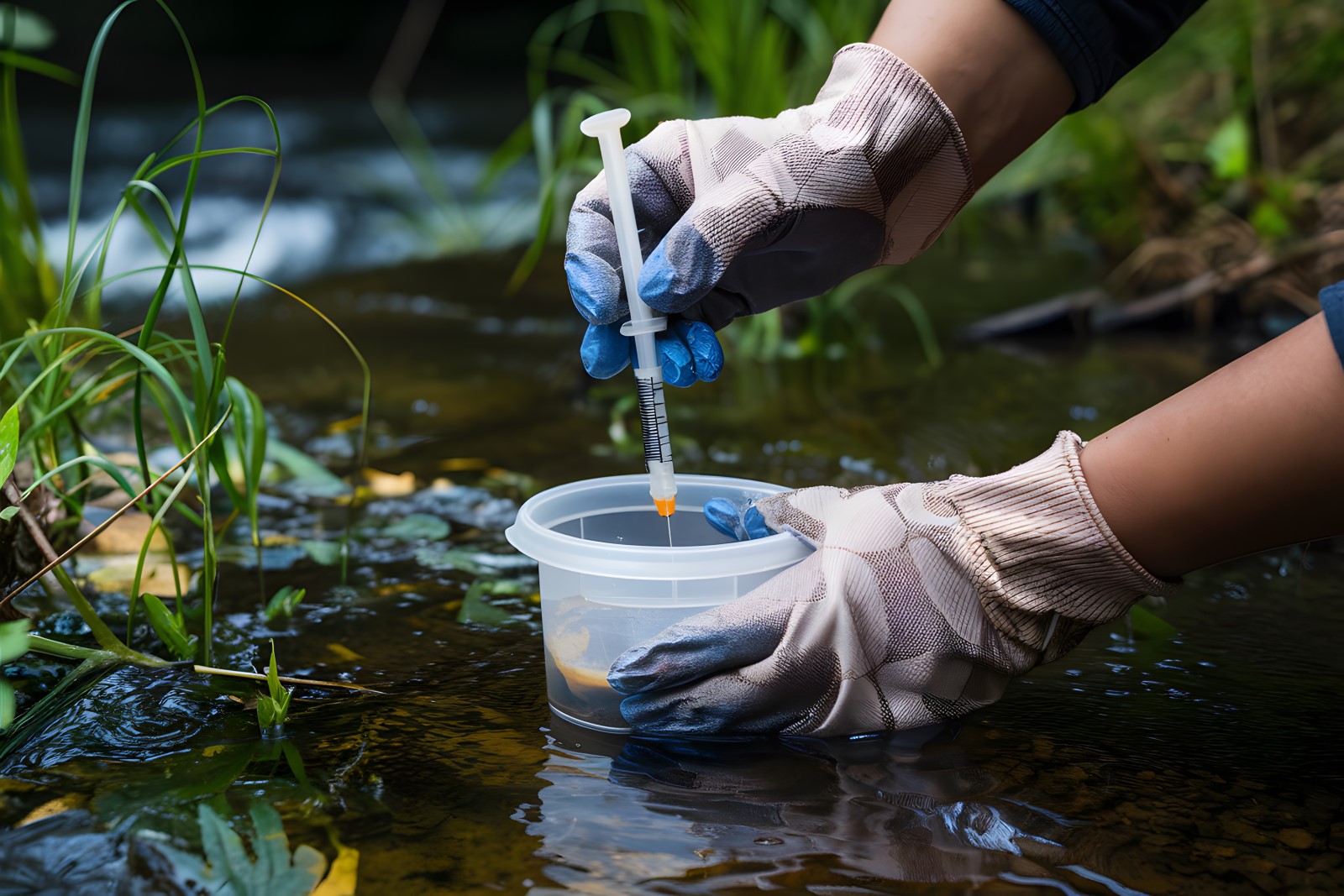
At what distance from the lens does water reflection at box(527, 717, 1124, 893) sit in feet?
2.89

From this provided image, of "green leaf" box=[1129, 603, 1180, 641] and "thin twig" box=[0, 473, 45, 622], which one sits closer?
"thin twig" box=[0, 473, 45, 622]

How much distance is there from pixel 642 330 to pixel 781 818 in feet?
1.75

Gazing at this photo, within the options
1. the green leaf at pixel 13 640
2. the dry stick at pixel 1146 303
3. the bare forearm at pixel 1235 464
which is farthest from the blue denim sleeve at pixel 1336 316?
the dry stick at pixel 1146 303

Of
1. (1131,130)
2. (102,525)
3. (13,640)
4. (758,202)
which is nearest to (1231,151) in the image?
(1131,130)

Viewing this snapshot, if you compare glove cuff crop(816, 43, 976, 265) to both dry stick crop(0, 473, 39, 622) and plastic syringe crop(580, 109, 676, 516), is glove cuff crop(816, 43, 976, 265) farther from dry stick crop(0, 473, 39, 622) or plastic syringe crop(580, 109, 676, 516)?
dry stick crop(0, 473, 39, 622)

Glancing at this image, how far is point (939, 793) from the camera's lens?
100 cm

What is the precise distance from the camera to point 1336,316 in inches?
37.2

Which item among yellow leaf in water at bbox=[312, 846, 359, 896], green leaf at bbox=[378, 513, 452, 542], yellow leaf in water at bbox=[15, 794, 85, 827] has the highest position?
green leaf at bbox=[378, 513, 452, 542]

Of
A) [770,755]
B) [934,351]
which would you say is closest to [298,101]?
[934,351]

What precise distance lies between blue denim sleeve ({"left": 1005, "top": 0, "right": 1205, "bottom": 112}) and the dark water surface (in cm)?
67

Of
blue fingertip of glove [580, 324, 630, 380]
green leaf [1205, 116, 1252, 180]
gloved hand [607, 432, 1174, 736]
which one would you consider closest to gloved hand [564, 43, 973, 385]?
blue fingertip of glove [580, 324, 630, 380]

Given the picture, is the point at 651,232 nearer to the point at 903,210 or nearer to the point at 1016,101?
the point at 903,210

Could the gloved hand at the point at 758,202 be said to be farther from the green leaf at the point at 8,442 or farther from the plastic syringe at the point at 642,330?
the green leaf at the point at 8,442

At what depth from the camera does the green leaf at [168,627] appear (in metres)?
1.14
